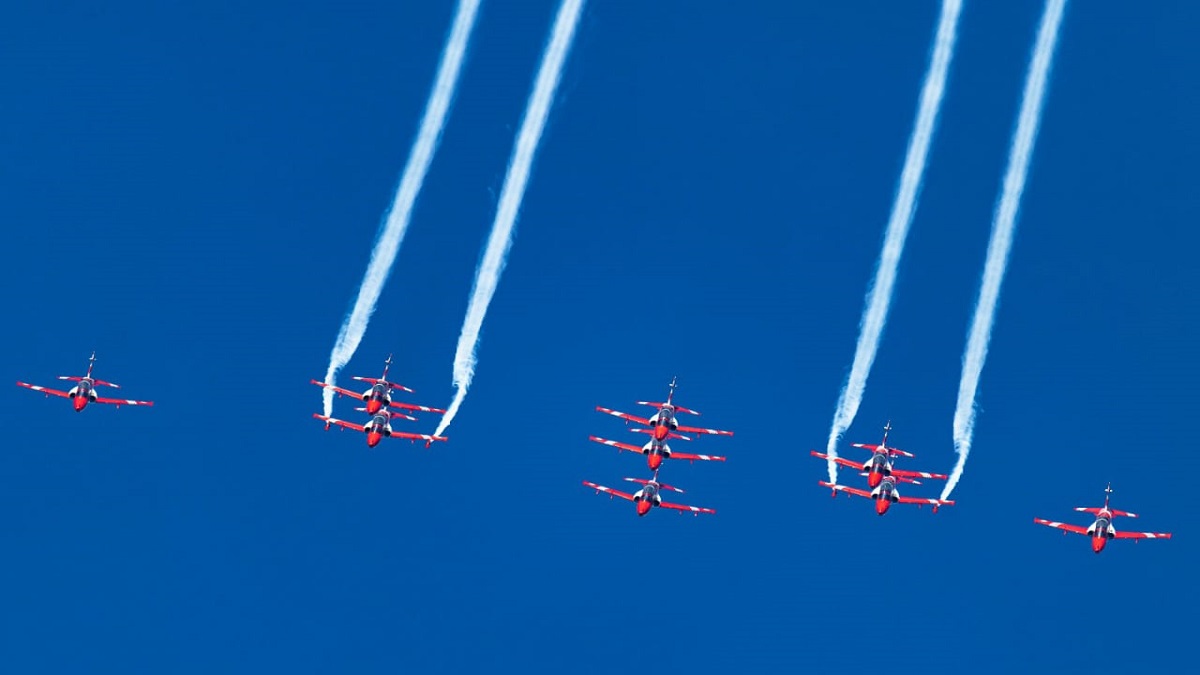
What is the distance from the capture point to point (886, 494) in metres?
91.2

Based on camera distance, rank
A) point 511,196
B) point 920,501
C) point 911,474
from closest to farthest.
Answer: point 911,474 → point 920,501 → point 511,196

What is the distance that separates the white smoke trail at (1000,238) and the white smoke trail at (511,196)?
2203cm

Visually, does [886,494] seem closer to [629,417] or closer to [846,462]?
[846,462]

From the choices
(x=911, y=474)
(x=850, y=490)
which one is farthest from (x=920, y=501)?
(x=850, y=490)

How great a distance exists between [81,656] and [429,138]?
29.6m

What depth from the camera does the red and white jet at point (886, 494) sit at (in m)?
91.2

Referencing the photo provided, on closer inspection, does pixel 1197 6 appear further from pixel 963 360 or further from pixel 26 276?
pixel 26 276

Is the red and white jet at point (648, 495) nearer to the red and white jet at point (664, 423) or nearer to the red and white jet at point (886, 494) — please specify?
the red and white jet at point (664, 423)

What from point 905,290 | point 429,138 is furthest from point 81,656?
point 905,290

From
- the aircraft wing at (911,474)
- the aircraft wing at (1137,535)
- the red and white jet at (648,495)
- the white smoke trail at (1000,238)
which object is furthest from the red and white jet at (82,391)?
the aircraft wing at (1137,535)

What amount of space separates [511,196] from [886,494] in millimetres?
22992

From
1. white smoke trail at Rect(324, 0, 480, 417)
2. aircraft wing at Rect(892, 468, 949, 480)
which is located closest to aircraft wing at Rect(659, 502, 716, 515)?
aircraft wing at Rect(892, 468, 949, 480)

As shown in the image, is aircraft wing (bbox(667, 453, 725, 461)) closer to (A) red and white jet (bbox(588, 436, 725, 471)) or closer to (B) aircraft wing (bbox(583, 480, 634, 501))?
(A) red and white jet (bbox(588, 436, 725, 471))

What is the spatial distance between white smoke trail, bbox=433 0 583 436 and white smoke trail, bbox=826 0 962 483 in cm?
1733
